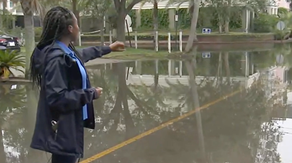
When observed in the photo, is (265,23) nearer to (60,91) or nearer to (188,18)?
(188,18)

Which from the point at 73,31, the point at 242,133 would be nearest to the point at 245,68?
the point at 242,133

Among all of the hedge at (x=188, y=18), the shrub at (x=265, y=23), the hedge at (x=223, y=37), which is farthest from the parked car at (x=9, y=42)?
the shrub at (x=265, y=23)

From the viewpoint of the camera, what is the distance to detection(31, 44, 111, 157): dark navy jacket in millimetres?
2906

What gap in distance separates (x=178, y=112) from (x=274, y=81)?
18.3 ft

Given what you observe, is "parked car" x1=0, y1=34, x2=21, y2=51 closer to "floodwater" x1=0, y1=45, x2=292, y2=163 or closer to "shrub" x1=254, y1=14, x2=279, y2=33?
"floodwater" x1=0, y1=45, x2=292, y2=163

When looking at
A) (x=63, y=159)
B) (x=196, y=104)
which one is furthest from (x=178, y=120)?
(x=63, y=159)

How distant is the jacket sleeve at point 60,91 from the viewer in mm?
2895

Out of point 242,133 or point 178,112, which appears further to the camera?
point 178,112

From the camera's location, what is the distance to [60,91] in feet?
9.47

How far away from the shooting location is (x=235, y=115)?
26.9 ft

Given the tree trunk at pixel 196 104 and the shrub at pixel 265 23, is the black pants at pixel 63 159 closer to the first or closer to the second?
the tree trunk at pixel 196 104

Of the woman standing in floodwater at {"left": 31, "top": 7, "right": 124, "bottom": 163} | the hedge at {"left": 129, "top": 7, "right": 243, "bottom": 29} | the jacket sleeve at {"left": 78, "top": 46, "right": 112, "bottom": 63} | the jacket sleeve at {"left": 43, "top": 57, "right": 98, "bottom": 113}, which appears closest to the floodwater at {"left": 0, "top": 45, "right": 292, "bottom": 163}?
the jacket sleeve at {"left": 78, "top": 46, "right": 112, "bottom": 63}

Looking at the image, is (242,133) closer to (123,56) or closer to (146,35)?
(123,56)

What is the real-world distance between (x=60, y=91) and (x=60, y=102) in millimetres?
78
